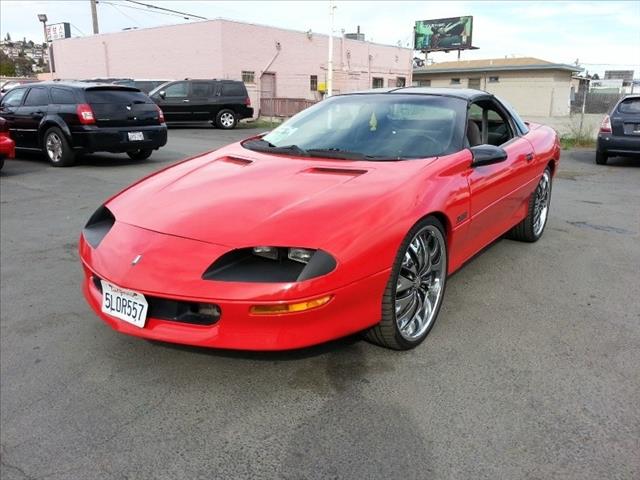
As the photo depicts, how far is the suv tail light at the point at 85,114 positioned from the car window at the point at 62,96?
0.25 metres

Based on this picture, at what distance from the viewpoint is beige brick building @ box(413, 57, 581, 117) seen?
36.0 m

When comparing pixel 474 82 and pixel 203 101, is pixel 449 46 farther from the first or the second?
pixel 203 101

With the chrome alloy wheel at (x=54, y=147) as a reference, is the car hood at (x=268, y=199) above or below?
above

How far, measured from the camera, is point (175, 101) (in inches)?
733

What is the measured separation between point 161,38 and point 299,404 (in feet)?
94.8

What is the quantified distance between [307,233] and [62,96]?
8.42m

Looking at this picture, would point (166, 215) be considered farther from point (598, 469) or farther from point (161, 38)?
point (161, 38)

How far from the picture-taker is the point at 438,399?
2.47 metres

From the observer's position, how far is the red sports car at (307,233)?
92.0 inches

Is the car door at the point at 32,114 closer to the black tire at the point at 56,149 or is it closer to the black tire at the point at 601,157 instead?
the black tire at the point at 56,149

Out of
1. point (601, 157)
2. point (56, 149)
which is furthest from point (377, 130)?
point (601, 157)

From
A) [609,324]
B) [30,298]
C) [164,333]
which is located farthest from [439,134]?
[30,298]

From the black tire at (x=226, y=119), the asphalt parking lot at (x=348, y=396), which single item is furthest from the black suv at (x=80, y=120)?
the black tire at (x=226, y=119)

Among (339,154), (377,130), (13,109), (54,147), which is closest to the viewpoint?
(339,154)
